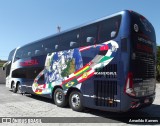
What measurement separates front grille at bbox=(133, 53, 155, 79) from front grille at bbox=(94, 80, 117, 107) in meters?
0.86

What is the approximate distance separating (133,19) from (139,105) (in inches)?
115

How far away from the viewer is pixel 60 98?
34.7ft

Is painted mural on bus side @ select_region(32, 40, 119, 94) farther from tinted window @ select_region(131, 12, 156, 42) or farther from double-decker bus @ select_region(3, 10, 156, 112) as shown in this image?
tinted window @ select_region(131, 12, 156, 42)

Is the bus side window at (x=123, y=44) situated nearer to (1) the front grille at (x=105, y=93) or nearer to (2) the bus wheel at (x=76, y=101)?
(1) the front grille at (x=105, y=93)

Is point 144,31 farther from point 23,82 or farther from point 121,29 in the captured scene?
point 23,82

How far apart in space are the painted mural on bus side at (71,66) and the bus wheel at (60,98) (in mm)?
327

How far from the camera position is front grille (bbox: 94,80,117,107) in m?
7.63

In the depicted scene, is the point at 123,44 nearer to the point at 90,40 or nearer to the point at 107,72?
the point at 107,72

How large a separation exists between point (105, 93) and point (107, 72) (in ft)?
2.40

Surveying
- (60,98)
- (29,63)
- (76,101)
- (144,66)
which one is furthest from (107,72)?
(29,63)

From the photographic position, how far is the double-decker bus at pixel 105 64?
24.4ft

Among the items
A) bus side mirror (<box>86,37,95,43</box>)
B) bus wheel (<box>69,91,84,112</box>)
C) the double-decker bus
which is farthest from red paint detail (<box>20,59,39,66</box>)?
bus side mirror (<box>86,37,95,43</box>)

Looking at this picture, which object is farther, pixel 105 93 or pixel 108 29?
pixel 108 29

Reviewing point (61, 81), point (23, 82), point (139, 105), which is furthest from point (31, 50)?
point (139, 105)
